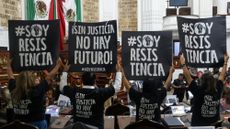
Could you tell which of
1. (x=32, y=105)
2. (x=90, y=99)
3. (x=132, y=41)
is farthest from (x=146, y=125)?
(x=132, y=41)

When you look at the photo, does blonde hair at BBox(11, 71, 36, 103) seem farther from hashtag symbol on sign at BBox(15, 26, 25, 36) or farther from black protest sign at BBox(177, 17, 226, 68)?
black protest sign at BBox(177, 17, 226, 68)

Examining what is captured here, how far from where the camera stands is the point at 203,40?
6023mm

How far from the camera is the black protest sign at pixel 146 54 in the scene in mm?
5961

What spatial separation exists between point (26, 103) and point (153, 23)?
16.0m

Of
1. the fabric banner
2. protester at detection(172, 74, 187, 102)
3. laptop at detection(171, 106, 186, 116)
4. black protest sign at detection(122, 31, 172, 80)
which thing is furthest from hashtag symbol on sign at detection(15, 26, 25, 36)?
protester at detection(172, 74, 187, 102)

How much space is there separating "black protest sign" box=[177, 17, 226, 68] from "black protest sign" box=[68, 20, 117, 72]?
106 cm

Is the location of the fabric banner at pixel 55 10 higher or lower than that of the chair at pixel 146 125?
higher

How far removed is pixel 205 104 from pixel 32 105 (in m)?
2.43

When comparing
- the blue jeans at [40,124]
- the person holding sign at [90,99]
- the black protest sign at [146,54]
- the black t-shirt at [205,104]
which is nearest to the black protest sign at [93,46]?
the black protest sign at [146,54]

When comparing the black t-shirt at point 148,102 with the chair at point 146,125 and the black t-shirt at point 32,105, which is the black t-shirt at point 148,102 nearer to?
the chair at point 146,125

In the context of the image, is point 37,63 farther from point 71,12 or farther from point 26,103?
point 71,12

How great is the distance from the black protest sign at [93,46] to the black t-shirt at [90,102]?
0.57m

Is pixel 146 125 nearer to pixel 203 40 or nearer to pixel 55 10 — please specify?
pixel 203 40

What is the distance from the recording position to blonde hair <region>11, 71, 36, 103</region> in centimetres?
533
